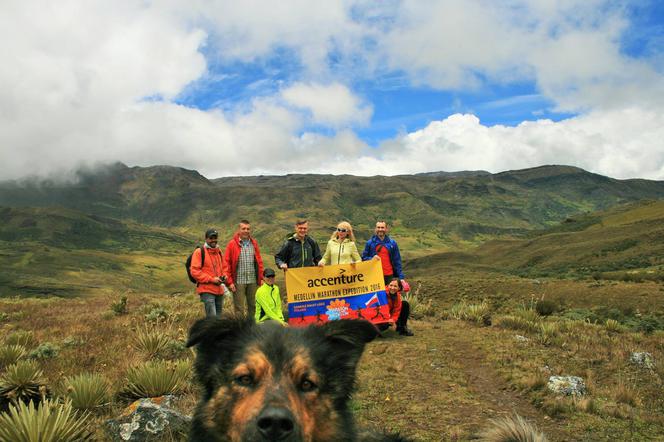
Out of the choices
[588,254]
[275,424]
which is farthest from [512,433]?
[588,254]

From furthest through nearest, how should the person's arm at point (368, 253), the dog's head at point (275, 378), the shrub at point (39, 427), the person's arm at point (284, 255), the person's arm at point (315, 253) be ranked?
the person's arm at point (368, 253) → the person's arm at point (315, 253) → the person's arm at point (284, 255) → the shrub at point (39, 427) → the dog's head at point (275, 378)

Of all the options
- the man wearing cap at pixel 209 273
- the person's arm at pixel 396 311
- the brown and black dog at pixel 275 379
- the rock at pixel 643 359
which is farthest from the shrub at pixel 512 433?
the person's arm at pixel 396 311

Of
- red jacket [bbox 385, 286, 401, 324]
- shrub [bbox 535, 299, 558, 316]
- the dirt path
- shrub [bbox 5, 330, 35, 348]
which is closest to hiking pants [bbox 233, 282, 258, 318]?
the dirt path

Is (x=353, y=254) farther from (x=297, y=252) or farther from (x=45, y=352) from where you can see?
(x=45, y=352)

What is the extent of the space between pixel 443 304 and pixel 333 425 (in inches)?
886

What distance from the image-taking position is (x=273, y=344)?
3.04 meters

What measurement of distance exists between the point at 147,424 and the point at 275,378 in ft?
8.46

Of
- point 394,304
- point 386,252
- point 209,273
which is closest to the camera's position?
point 209,273

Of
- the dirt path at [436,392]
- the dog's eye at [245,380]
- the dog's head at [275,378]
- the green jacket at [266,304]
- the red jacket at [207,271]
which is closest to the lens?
the dog's head at [275,378]

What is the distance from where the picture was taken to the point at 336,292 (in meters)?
10.3

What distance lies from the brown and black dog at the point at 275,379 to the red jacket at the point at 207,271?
5.66 metres

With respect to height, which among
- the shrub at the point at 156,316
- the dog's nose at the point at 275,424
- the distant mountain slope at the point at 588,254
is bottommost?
the distant mountain slope at the point at 588,254

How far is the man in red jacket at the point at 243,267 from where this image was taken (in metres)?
9.34

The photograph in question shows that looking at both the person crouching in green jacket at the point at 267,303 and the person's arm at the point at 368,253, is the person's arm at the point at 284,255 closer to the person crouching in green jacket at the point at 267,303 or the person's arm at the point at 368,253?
the person crouching in green jacket at the point at 267,303
